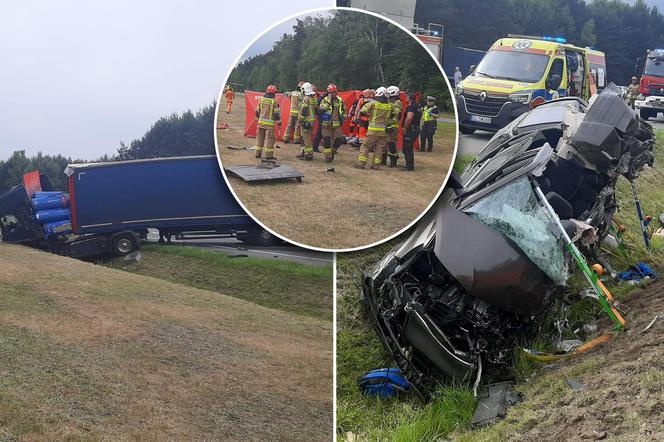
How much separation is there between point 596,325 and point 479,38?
28.2 m

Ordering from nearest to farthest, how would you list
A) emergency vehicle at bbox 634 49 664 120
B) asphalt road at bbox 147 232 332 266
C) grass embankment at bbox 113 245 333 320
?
asphalt road at bbox 147 232 332 266, grass embankment at bbox 113 245 333 320, emergency vehicle at bbox 634 49 664 120

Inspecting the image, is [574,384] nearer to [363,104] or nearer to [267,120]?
[363,104]

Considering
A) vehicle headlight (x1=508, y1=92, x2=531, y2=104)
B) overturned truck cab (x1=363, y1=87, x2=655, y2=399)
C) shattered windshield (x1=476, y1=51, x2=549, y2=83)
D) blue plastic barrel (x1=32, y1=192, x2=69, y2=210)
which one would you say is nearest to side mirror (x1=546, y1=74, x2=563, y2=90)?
shattered windshield (x1=476, y1=51, x2=549, y2=83)

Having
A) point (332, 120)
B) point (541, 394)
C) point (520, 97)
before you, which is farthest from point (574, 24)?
point (332, 120)

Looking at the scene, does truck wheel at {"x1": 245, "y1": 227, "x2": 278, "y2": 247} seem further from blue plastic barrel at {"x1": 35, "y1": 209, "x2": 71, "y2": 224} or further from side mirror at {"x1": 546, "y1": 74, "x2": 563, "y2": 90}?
side mirror at {"x1": 546, "y1": 74, "x2": 563, "y2": 90}

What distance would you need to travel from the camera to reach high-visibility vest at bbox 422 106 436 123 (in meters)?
2.46

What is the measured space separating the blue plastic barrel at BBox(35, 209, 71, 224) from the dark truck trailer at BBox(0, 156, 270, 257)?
0.04m

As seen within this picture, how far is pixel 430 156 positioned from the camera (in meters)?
2.57

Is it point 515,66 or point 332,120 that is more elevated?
point 515,66

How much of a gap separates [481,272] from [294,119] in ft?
6.62

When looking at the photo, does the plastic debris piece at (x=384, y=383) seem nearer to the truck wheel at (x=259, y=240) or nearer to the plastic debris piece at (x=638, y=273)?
the truck wheel at (x=259, y=240)

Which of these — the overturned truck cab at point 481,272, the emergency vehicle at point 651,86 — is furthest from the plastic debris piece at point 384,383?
the emergency vehicle at point 651,86

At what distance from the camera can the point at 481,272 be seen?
4223 mm

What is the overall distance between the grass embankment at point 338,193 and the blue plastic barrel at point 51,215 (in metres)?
2.07
